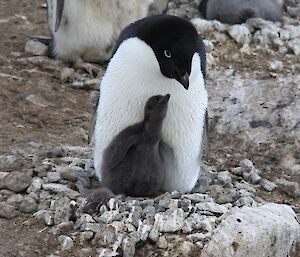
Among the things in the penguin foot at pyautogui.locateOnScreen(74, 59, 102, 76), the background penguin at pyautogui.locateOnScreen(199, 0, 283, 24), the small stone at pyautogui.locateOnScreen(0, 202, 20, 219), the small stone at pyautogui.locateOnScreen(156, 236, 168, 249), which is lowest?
the penguin foot at pyautogui.locateOnScreen(74, 59, 102, 76)

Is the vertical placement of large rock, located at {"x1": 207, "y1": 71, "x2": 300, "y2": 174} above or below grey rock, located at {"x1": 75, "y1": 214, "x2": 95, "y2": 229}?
below

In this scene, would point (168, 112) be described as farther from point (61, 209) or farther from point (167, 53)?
point (61, 209)

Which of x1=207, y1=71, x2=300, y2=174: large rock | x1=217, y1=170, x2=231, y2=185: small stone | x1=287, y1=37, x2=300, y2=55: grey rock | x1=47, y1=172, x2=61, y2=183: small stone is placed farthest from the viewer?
x1=287, y1=37, x2=300, y2=55: grey rock

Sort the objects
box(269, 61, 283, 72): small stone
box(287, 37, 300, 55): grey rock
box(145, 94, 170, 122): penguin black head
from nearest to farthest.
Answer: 1. box(145, 94, 170, 122): penguin black head
2. box(269, 61, 283, 72): small stone
3. box(287, 37, 300, 55): grey rock

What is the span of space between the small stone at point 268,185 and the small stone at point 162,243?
101 cm

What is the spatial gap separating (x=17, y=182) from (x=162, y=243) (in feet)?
2.20

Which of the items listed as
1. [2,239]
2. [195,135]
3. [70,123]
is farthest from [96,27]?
[2,239]

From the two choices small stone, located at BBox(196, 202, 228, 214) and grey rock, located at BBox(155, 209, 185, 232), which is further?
small stone, located at BBox(196, 202, 228, 214)

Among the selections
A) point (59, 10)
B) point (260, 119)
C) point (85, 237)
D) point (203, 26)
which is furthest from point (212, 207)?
point (203, 26)

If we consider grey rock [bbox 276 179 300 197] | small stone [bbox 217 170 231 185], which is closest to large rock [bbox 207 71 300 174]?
grey rock [bbox 276 179 300 197]

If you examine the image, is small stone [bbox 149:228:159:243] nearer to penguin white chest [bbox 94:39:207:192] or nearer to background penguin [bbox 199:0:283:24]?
penguin white chest [bbox 94:39:207:192]

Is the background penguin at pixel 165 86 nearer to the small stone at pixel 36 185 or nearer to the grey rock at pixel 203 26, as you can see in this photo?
the small stone at pixel 36 185

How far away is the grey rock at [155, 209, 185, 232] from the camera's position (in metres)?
2.72

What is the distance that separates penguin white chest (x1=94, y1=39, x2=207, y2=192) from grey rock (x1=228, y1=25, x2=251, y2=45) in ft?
6.50
